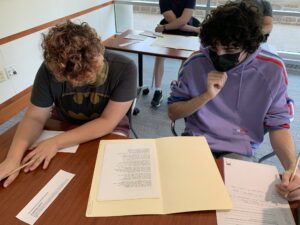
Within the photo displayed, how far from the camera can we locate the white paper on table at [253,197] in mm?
708

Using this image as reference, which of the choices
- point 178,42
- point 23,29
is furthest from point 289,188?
point 23,29

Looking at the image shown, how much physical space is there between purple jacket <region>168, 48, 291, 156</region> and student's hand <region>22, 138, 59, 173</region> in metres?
0.62

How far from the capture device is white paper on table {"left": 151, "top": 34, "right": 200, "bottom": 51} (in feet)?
7.52

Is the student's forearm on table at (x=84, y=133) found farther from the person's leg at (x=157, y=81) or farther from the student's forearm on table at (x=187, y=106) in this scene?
the person's leg at (x=157, y=81)

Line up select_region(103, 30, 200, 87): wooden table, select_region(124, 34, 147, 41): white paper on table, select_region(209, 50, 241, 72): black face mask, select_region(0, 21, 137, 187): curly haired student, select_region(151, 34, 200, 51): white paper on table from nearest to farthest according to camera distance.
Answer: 1. select_region(0, 21, 137, 187): curly haired student
2. select_region(209, 50, 241, 72): black face mask
3. select_region(103, 30, 200, 87): wooden table
4. select_region(151, 34, 200, 51): white paper on table
5. select_region(124, 34, 147, 41): white paper on table

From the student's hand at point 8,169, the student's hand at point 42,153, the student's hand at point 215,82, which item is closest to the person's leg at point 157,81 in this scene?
the student's hand at point 215,82

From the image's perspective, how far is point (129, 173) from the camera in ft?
2.74

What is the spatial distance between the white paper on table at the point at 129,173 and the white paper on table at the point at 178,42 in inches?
61.1

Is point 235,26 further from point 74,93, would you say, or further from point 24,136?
point 24,136

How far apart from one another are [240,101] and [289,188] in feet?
1.63

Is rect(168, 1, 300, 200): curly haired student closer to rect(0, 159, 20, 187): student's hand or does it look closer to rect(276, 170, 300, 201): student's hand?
rect(276, 170, 300, 201): student's hand

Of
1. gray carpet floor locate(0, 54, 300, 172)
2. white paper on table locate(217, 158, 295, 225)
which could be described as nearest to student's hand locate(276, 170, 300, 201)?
white paper on table locate(217, 158, 295, 225)

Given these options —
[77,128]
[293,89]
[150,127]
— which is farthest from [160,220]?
[293,89]

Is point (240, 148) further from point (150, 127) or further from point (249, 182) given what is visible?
point (150, 127)
